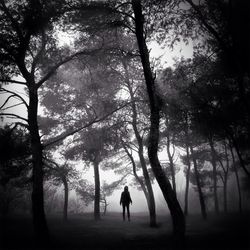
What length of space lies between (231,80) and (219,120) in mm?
2337

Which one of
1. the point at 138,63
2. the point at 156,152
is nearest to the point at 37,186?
the point at 156,152

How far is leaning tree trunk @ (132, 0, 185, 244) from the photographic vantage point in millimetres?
8487

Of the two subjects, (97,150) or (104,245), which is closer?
(104,245)

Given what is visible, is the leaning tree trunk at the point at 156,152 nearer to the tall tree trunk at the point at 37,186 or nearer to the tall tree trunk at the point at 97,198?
the tall tree trunk at the point at 37,186

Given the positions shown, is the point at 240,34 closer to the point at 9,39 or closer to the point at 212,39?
the point at 212,39

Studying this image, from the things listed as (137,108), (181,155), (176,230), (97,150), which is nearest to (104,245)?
(176,230)

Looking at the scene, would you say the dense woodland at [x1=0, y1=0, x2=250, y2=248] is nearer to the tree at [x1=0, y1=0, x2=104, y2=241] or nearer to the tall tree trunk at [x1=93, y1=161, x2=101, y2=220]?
the tree at [x1=0, y1=0, x2=104, y2=241]

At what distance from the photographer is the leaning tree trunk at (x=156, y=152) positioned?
8487mm

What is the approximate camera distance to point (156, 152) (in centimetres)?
939

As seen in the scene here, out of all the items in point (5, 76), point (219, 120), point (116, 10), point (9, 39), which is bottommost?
point (219, 120)

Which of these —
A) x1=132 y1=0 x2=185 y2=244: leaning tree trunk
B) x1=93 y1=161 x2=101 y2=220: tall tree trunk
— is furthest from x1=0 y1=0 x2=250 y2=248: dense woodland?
x1=93 y1=161 x2=101 y2=220: tall tree trunk

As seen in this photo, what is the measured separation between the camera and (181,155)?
1233 inches

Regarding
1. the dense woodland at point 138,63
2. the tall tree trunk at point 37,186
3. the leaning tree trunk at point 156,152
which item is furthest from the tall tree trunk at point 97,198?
the leaning tree trunk at point 156,152

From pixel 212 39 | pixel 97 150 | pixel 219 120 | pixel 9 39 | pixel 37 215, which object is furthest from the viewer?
pixel 97 150
